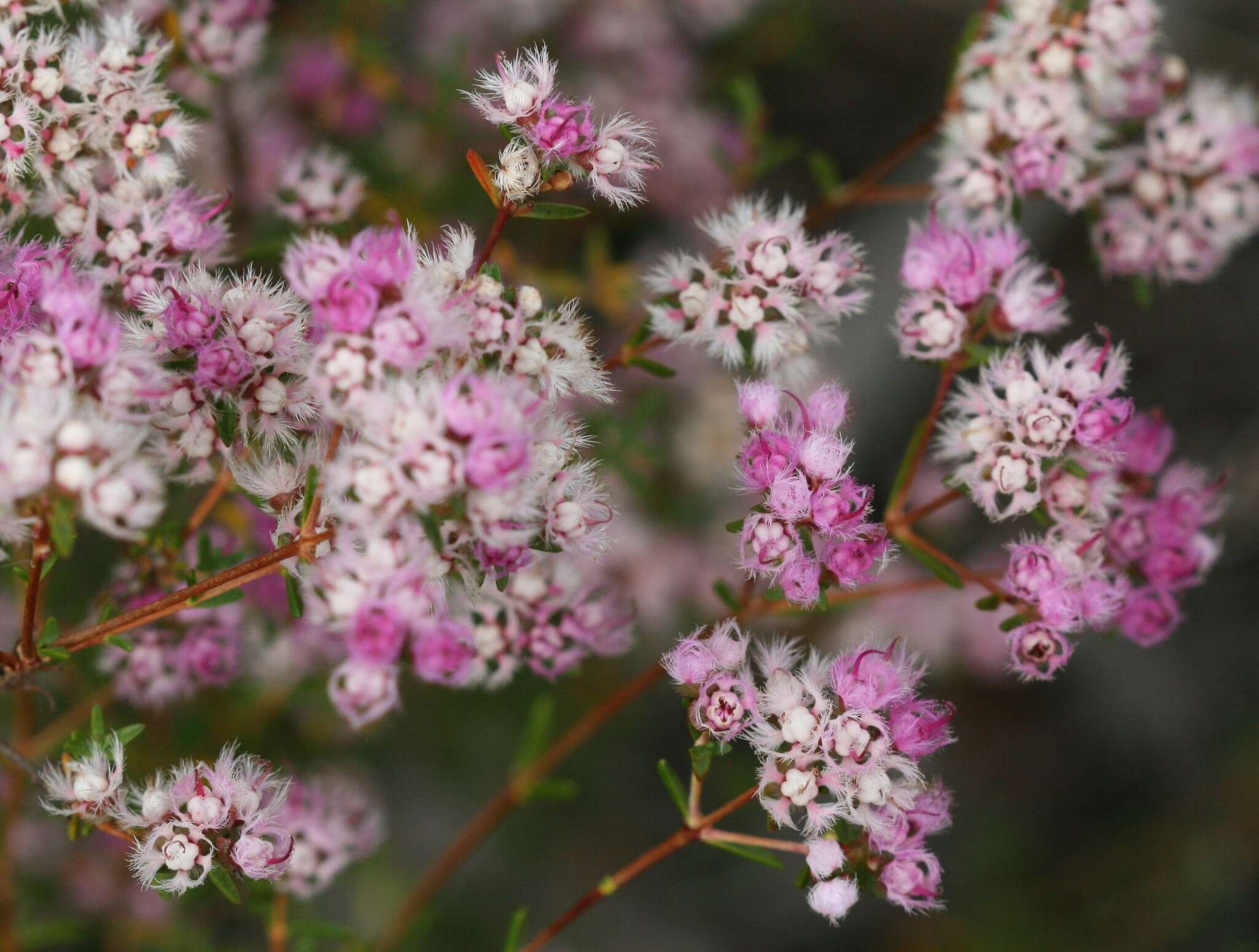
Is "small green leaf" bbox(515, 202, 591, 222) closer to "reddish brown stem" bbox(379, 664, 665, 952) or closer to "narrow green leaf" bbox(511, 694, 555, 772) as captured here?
"reddish brown stem" bbox(379, 664, 665, 952)

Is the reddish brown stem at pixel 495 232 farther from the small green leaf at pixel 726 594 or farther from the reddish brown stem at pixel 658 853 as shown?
the reddish brown stem at pixel 658 853

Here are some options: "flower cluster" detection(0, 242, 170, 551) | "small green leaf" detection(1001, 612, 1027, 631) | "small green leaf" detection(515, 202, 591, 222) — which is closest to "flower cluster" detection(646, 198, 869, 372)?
"small green leaf" detection(515, 202, 591, 222)

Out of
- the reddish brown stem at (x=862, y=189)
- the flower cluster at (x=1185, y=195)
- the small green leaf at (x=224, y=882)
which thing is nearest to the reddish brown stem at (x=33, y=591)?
the small green leaf at (x=224, y=882)

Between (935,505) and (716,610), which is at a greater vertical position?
(935,505)

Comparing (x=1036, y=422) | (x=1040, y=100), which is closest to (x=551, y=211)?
(x=1036, y=422)

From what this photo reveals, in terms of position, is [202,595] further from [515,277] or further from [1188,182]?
[1188,182]

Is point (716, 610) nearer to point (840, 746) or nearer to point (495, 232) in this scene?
point (840, 746)
